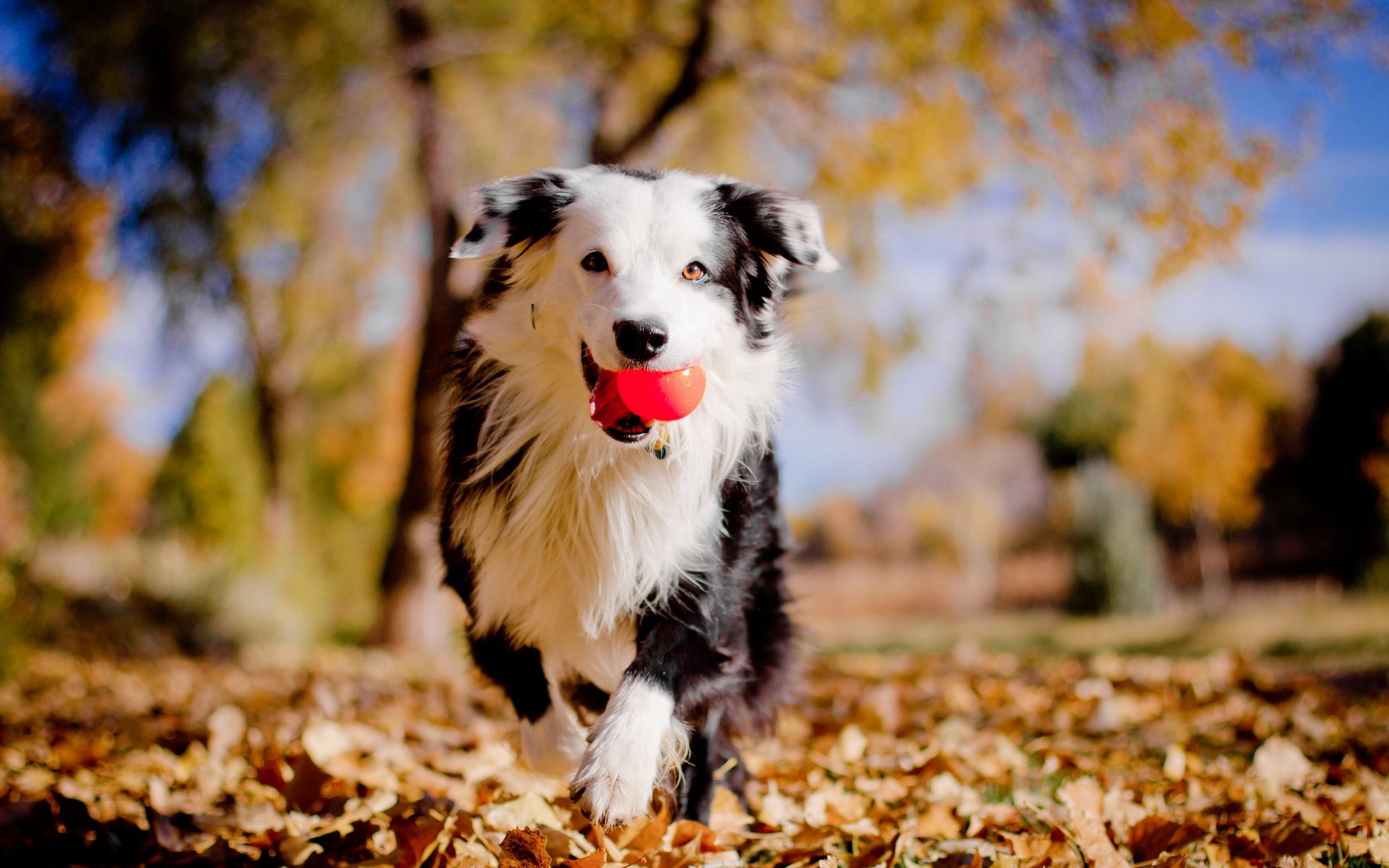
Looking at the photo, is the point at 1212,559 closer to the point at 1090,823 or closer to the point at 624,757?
the point at 1090,823

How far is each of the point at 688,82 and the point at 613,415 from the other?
626 cm

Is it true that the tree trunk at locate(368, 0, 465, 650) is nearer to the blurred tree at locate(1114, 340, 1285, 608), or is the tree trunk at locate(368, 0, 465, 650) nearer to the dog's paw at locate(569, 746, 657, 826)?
the dog's paw at locate(569, 746, 657, 826)

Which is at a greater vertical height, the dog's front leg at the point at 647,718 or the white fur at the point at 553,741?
the dog's front leg at the point at 647,718

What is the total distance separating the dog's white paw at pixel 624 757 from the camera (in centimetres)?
189

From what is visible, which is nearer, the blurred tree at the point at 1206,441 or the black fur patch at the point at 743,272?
the black fur patch at the point at 743,272

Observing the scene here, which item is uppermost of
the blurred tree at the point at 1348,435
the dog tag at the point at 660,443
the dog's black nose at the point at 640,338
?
the dog's black nose at the point at 640,338

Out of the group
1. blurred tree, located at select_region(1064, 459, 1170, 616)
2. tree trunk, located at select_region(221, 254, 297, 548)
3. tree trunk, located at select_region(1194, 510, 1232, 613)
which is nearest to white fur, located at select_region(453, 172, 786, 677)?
tree trunk, located at select_region(221, 254, 297, 548)

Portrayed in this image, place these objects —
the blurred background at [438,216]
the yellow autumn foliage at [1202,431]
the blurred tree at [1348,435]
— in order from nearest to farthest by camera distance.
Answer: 1. the blurred background at [438,216]
2. the yellow autumn foliage at [1202,431]
3. the blurred tree at [1348,435]

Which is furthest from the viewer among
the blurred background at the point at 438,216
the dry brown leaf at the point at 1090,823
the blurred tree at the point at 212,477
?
the blurred tree at the point at 212,477

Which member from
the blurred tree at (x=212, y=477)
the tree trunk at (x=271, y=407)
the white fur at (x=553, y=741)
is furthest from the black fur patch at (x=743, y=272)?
the blurred tree at (x=212, y=477)

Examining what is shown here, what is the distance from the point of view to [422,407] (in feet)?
26.3

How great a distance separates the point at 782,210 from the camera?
2.46 m

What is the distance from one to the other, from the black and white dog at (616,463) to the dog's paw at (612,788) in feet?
0.49

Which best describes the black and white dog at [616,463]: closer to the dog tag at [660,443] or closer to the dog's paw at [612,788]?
the dog tag at [660,443]
